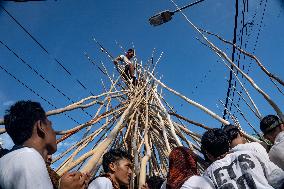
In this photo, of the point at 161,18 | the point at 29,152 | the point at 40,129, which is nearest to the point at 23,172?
the point at 29,152

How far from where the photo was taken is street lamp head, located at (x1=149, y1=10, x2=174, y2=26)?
3.76m

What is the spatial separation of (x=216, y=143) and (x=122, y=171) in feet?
2.45

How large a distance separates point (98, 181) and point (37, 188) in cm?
96

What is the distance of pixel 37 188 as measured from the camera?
0.99 metres

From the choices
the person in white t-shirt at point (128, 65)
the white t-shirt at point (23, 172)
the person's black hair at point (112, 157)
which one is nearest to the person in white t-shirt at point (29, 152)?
the white t-shirt at point (23, 172)

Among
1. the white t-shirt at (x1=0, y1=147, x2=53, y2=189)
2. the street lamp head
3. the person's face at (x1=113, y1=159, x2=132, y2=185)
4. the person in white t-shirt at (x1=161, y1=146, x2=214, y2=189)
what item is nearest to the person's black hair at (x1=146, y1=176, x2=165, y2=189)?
the person's face at (x1=113, y1=159, x2=132, y2=185)

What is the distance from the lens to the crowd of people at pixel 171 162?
3.37ft

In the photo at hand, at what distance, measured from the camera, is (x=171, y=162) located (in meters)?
1.89

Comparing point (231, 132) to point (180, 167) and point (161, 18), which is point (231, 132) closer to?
point (180, 167)

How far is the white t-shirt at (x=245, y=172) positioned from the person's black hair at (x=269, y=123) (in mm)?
515

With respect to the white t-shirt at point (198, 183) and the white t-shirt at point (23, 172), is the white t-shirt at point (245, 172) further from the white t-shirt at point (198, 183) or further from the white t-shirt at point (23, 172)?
the white t-shirt at point (23, 172)

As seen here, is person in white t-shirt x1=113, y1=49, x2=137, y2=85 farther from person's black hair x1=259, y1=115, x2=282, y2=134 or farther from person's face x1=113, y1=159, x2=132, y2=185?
person's black hair x1=259, y1=115, x2=282, y2=134

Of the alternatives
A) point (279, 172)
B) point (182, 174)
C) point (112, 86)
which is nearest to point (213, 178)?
point (182, 174)

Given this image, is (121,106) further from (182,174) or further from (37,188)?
(37,188)
